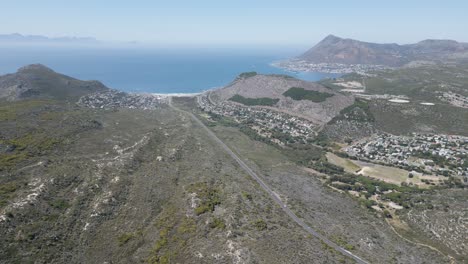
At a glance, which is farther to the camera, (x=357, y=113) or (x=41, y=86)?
(x=41, y=86)

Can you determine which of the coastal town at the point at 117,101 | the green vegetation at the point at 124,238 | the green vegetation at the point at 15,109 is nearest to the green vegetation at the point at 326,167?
the green vegetation at the point at 124,238

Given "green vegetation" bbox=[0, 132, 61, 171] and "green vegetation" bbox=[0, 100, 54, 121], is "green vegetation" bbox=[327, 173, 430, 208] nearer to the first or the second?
"green vegetation" bbox=[0, 132, 61, 171]

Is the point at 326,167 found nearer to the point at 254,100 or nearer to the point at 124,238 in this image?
the point at 124,238

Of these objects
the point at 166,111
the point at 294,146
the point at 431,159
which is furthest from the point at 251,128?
the point at 431,159

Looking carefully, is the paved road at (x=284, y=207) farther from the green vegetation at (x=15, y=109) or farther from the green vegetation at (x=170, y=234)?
the green vegetation at (x=15, y=109)

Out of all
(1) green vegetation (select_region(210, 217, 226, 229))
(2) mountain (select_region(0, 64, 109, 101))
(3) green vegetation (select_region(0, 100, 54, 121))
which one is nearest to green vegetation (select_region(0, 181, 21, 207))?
(1) green vegetation (select_region(210, 217, 226, 229))

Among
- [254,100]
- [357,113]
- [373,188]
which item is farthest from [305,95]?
[373,188]
